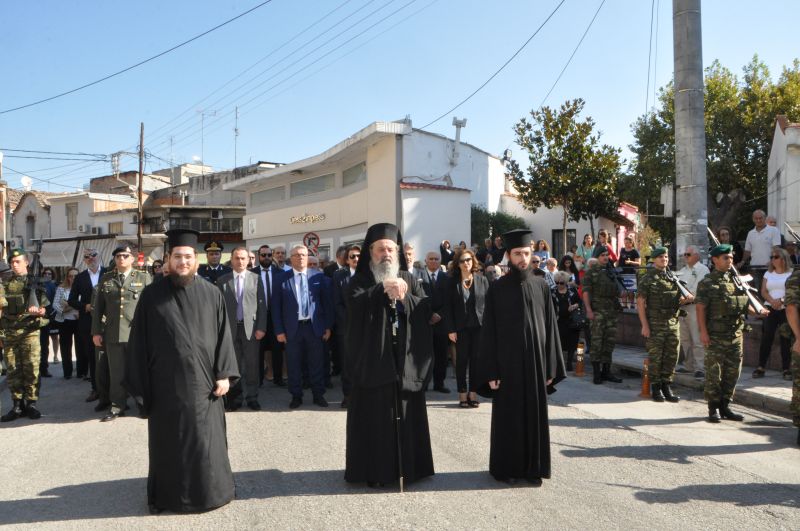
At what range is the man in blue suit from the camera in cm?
852

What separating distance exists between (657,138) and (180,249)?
94.9ft

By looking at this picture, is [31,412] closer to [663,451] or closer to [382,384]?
[382,384]

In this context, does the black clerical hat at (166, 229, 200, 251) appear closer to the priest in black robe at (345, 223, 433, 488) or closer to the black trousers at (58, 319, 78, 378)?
the priest in black robe at (345, 223, 433, 488)

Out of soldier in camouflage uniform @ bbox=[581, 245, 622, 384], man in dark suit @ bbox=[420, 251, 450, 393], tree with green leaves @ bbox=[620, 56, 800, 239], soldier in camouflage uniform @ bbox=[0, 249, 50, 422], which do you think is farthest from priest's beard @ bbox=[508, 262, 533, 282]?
tree with green leaves @ bbox=[620, 56, 800, 239]

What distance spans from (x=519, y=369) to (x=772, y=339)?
6.13 metres

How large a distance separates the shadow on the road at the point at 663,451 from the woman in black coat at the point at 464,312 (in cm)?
210

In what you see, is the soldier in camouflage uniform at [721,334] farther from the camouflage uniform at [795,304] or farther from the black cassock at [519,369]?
the black cassock at [519,369]

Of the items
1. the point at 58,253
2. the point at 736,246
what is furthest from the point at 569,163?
the point at 58,253

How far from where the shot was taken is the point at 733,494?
498 centimetres

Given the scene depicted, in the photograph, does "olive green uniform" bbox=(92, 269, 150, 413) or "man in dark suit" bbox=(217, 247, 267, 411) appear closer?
"olive green uniform" bbox=(92, 269, 150, 413)

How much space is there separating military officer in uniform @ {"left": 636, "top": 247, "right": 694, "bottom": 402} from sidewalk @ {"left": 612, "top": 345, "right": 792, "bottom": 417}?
34.4 inches

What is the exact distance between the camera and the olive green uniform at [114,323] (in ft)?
26.3

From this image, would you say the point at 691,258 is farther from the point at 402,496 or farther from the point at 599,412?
the point at 402,496

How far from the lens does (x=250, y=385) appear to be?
841cm
